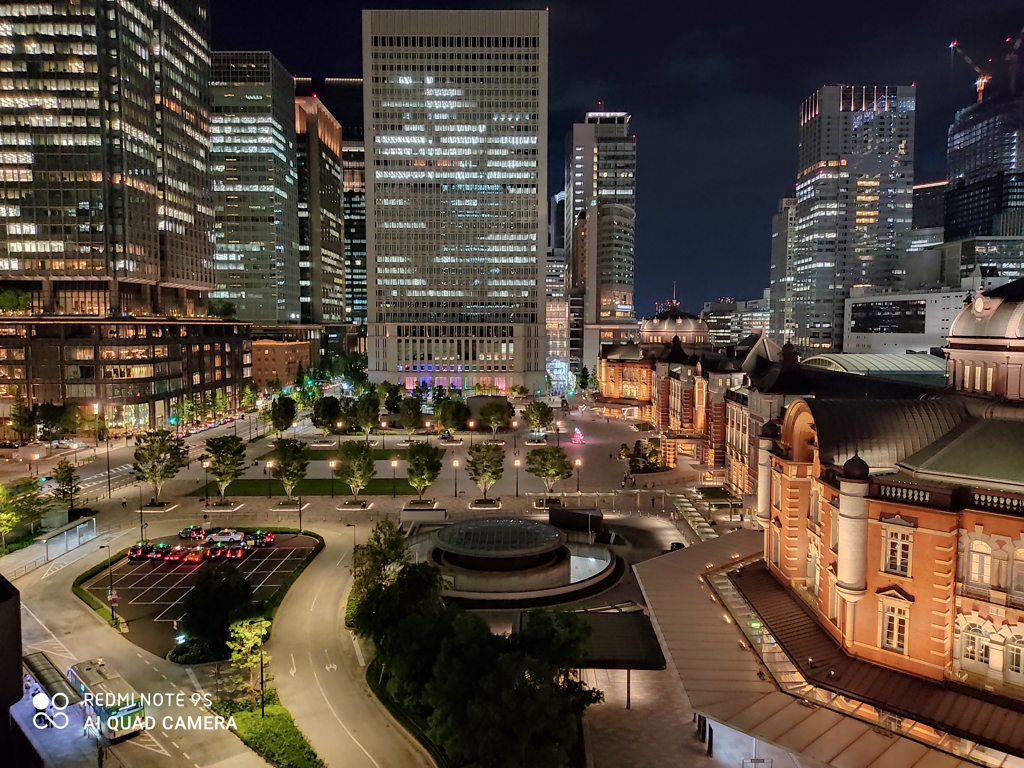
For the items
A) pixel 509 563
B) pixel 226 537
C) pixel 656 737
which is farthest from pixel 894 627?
pixel 226 537

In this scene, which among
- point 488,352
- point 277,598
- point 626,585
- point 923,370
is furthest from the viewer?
point 488,352

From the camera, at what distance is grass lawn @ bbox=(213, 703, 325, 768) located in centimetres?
2947

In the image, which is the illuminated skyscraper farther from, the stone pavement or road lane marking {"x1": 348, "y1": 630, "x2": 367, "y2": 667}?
the stone pavement

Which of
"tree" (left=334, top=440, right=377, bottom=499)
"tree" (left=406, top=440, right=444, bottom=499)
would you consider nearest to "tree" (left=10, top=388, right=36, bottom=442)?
"tree" (left=334, top=440, right=377, bottom=499)

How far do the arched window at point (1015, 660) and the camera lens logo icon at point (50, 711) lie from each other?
41.5 metres

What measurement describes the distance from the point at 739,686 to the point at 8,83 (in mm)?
131806

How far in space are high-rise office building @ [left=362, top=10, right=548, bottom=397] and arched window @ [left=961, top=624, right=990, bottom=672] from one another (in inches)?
5412

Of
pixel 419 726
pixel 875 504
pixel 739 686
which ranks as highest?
pixel 875 504

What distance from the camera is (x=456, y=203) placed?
165500mm

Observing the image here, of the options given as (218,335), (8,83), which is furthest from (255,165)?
(8,83)

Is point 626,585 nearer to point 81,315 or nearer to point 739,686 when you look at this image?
point 739,686

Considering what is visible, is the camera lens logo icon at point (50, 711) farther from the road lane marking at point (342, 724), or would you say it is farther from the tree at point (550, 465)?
the tree at point (550, 465)

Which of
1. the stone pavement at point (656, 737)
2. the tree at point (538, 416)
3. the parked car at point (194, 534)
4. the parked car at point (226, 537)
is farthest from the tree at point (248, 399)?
the stone pavement at point (656, 737)

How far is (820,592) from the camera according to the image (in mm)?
34844
